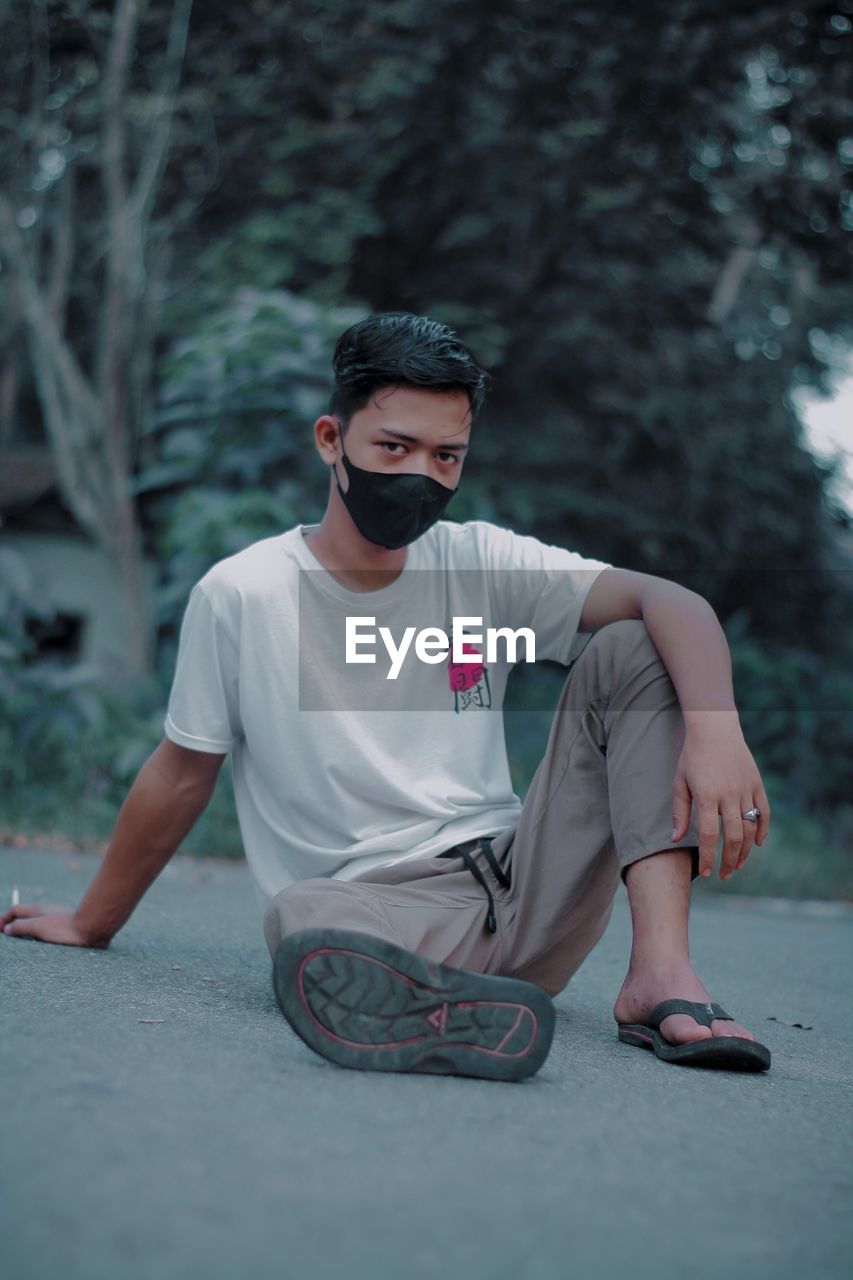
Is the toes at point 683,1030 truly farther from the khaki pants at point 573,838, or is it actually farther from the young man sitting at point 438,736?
the khaki pants at point 573,838

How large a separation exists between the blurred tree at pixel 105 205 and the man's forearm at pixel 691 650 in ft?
18.0

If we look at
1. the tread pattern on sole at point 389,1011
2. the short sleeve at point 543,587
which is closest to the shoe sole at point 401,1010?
the tread pattern on sole at point 389,1011

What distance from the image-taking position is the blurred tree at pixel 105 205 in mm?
7484

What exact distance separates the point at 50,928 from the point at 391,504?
1.06m

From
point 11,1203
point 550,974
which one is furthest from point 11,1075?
point 550,974

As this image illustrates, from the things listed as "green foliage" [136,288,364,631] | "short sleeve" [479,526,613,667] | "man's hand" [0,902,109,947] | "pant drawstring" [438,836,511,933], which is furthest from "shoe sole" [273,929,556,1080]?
"green foliage" [136,288,364,631]

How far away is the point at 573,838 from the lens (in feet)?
7.41

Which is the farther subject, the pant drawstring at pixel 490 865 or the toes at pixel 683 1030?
the pant drawstring at pixel 490 865

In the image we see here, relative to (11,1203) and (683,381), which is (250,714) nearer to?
(11,1203)

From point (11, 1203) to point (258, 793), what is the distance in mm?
1232

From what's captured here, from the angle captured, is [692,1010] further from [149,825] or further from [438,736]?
[149,825]

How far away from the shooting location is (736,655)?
7887mm

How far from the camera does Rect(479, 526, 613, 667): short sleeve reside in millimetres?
2402

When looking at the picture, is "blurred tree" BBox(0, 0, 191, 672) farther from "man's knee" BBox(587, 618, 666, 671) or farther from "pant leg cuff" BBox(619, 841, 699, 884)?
"pant leg cuff" BBox(619, 841, 699, 884)
